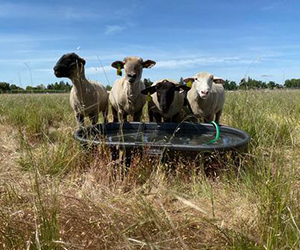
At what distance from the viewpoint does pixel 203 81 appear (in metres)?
5.21

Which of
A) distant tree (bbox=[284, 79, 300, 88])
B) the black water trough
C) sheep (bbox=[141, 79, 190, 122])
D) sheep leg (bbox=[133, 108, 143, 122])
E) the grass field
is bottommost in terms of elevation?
the grass field

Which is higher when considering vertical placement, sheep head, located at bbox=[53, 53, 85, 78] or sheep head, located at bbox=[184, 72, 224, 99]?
sheep head, located at bbox=[53, 53, 85, 78]

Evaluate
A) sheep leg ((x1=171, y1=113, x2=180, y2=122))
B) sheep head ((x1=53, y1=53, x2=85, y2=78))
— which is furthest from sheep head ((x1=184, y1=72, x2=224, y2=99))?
sheep head ((x1=53, y1=53, x2=85, y2=78))

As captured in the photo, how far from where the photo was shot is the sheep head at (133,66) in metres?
4.97

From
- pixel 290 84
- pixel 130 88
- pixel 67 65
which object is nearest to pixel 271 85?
pixel 290 84

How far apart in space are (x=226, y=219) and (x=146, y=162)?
140cm

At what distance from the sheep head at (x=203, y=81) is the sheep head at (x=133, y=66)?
40.0 inches

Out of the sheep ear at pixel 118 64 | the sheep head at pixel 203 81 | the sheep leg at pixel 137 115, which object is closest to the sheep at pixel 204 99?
the sheep head at pixel 203 81

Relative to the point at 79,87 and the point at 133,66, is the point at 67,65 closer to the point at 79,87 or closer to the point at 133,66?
the point at 79,87

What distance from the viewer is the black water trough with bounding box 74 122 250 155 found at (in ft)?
10.9

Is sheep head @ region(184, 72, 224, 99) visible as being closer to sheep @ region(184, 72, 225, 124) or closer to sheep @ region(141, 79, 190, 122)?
sheep @ region(184, 72, 225, 124)

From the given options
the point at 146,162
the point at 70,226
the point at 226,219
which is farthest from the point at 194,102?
the point at 70,226

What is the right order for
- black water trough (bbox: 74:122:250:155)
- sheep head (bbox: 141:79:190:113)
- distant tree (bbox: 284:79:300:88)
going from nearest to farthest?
black water trough (bbox: 74:122:250:155), sheep head (bbox: 141:79:190:113), distant tree (bbox: 284:79:300:88)

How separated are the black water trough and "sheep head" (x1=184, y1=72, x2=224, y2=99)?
2.31 feet
